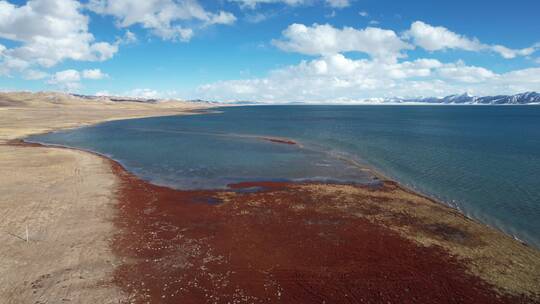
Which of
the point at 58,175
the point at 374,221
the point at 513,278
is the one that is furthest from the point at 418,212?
the point at 58,175

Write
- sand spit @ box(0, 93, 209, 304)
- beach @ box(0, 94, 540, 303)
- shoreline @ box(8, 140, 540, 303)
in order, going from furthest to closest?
shoreline @ box(8, 140, 540, 303), beach @ box(0, 94, 540, 303), sand spit @ box(0, 93, 209, 304)

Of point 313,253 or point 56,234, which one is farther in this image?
point 56,234

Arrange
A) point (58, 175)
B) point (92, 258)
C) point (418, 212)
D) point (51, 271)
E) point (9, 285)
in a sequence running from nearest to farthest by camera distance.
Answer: point (9, 285) → point (51, 271) → point (92, 258) → point (418, 212) → point (58, 175)

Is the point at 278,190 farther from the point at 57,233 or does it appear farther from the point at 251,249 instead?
the point at 57,233

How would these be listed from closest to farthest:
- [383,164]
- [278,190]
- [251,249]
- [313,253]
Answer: [313,253], [251,249], [278,190], [383,164]

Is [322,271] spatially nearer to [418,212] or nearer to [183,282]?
[183,282]

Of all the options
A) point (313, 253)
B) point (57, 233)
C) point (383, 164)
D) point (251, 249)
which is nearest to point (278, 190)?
point (251, 249)

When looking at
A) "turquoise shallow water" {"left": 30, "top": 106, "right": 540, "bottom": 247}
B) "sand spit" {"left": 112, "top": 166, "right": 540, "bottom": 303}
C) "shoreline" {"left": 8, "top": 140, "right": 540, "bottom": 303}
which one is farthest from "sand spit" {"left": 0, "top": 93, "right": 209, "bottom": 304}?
"turquoise shallow water" {"left": 30, "top": 106, "right": 540, "bottom": 247}

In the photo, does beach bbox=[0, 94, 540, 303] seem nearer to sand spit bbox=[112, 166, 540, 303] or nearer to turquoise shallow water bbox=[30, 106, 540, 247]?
sand spit bbox=[112, 166, 540, 303]
